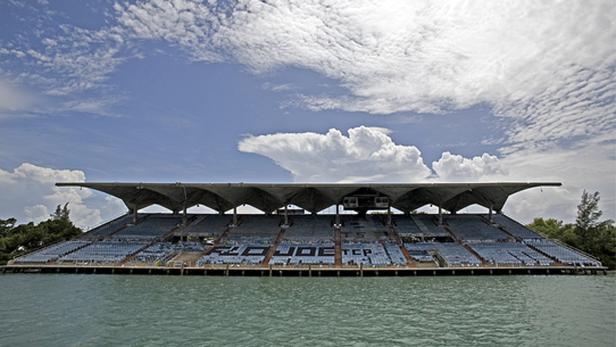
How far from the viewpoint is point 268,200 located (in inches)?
→ 2293

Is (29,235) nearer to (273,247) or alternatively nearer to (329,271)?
(273,247)

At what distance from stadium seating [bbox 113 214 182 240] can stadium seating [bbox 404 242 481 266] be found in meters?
31.6

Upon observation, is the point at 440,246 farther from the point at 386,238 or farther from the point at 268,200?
the point at 268,200

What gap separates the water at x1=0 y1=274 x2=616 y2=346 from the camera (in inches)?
677

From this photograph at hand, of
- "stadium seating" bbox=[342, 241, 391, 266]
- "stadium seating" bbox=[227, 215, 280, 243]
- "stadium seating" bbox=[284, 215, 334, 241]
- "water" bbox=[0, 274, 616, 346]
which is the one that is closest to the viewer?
"water" bbox=[0, 274, 616, 346]

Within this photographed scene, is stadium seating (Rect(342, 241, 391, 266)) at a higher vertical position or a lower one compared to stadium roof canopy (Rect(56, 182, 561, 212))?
lower

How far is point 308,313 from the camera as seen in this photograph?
21.8m

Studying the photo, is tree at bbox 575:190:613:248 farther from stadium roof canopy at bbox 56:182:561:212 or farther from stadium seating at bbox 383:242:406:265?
stadium seating at bbox 383:242:406:265

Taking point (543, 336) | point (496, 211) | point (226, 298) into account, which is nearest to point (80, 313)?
point (226, 298)

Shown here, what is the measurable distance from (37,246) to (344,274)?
38039 mm

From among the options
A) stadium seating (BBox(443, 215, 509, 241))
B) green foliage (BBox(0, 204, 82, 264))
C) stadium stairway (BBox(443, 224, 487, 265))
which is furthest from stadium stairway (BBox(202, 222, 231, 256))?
stadium seating (BBox(443, 215, 509, 241))

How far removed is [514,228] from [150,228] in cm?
4817

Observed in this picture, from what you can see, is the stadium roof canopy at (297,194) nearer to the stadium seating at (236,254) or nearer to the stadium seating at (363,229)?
the stadium seating at (363,229)

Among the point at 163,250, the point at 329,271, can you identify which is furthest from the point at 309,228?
the point at 163,250
